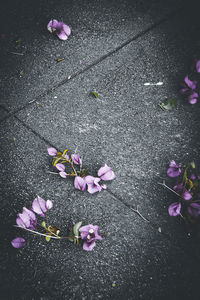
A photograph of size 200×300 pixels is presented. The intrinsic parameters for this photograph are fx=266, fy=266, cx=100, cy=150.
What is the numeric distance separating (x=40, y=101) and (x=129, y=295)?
1355 mm

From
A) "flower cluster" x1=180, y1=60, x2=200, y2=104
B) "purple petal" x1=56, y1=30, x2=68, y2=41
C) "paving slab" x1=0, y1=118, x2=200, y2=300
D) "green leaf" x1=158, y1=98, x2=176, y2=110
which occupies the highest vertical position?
"purple petal" x1=56, y1=30, x2=68, y2=41

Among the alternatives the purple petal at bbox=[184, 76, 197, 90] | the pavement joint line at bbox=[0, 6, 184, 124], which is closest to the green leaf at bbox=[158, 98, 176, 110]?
Answer: the purple petal at bbox=[184, 76, 197, 90]

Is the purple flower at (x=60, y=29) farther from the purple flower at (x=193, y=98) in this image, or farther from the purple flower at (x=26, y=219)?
the purple flower at (x=26, y=219)

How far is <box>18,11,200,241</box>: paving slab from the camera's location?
1537 mm

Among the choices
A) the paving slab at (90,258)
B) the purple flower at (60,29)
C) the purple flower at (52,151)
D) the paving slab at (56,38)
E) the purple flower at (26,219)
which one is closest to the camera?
the paving slab at (90,258)

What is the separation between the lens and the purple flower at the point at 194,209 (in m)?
1.36

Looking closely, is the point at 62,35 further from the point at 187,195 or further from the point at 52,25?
the point at 187,195

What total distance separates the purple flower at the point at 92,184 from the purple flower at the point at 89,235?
22 centimetres

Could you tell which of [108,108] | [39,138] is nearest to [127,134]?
[108,108]

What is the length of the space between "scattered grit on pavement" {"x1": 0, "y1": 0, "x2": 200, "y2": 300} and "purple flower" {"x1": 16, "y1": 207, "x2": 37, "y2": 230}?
65mm

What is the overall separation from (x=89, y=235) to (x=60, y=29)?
1.75m

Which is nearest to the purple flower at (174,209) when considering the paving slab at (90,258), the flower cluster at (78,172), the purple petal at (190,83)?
the paving slab at (90,258)

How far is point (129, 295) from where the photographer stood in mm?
1223

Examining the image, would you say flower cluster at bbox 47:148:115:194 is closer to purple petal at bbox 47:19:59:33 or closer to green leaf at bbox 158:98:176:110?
green leaf at bbox 158:98:176:110
